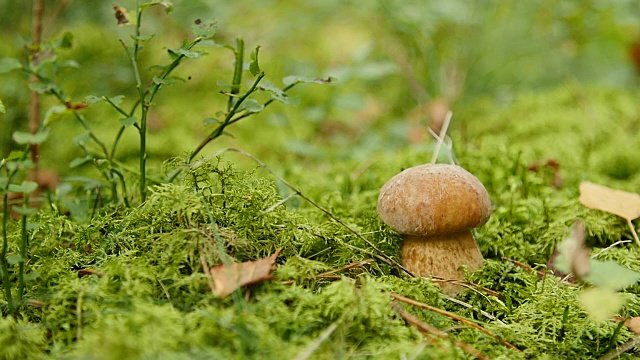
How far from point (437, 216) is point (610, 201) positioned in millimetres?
852

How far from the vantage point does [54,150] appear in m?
3.47

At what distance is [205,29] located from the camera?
1536 millimetres

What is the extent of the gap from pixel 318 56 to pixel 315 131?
1.64m

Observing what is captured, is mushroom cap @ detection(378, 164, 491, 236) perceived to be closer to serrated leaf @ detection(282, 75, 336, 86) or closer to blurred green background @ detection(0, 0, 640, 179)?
serrated leaf @ detection(282, 75, 336, 86)

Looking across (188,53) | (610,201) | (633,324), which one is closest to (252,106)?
(188,53)

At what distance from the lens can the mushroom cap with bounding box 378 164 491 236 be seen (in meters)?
1.51

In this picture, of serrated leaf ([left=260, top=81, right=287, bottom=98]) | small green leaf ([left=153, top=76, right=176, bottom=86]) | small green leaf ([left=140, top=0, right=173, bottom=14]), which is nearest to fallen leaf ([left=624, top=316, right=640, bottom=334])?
serrated leaf ([left=260, top=81, right=287, bottom=98])

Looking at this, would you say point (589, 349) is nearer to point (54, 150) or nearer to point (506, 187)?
point (506, 187)

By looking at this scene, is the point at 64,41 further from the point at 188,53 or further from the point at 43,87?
the point at 188,53

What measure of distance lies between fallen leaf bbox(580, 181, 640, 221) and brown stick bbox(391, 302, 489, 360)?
3.18 feet

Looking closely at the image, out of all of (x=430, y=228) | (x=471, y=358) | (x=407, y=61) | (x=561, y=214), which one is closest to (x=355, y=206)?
(x=430, y=228)

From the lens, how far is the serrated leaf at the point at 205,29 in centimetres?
153

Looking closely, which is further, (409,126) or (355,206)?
(409,126)

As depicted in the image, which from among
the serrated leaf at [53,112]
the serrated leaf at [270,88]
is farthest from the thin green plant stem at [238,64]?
the serrated leaf at [53,112]
